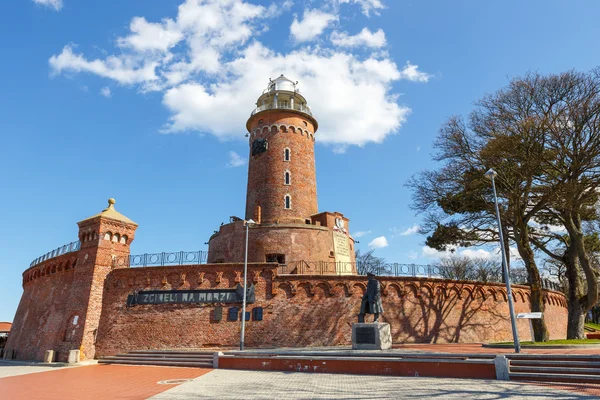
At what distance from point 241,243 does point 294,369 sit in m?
13.0

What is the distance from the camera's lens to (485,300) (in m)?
25.4

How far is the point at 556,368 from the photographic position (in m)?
11.3

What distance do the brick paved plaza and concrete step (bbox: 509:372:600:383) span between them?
71 centimetres

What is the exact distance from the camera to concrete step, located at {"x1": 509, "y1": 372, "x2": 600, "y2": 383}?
413 inches

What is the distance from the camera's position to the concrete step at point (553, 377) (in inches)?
413

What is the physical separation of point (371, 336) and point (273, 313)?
6.88m

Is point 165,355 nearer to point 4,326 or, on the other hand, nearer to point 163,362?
point 163,362

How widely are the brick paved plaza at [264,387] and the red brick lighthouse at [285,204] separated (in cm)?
1139

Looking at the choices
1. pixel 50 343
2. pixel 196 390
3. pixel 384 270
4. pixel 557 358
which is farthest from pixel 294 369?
pixel 50 343

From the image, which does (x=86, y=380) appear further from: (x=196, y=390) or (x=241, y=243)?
(x=241, y=243)

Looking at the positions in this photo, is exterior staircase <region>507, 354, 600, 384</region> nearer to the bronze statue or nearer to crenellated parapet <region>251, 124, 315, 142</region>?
the bronze statue

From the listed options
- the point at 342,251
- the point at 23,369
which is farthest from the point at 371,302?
the point at 23,369

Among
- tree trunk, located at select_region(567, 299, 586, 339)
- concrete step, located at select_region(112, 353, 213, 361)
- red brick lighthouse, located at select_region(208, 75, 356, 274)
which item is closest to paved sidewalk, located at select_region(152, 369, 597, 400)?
concrete step, located at select_region(112, 353, 213, 361)

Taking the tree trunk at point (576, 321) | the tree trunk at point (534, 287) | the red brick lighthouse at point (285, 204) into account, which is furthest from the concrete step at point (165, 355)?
the tree trunk at point (576, 321)
